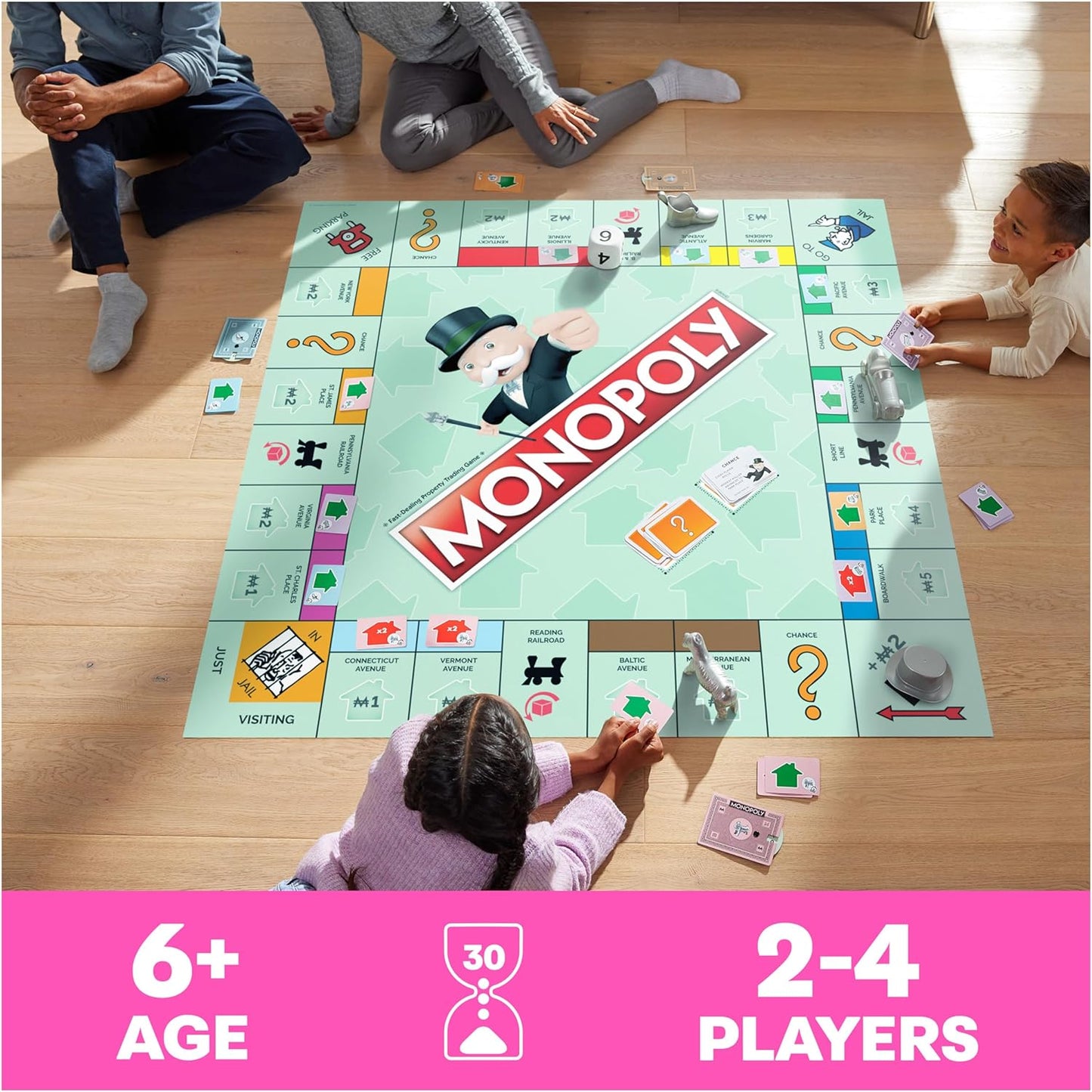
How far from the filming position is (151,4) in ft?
7.18

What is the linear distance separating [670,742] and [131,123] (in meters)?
1.86

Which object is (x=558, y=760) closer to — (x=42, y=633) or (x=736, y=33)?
(x=42, y=633)

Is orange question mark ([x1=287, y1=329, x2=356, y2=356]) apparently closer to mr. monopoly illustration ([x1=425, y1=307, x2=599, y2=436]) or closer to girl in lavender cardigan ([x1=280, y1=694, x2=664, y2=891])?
mr. monopoly illustration ([x1=425, y1=307, x2=599, y2=436])

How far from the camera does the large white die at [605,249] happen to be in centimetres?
223

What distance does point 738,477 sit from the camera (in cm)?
198

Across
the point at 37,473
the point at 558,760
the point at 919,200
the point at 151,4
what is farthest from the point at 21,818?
the point at 919,200

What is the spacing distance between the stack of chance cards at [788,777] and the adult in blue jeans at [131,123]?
1569 millimetres

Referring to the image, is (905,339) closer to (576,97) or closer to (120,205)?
(576,97)

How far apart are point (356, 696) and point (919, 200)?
170cm

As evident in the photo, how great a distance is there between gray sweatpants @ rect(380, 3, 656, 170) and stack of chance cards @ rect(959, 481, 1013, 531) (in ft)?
4.01

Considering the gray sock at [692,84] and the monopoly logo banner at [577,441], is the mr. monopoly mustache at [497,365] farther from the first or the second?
the gray sock at [692,84]

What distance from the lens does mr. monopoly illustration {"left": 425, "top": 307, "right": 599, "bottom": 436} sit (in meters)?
2.09

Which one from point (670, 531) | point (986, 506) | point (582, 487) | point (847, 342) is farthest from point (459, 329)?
point (986, 506)

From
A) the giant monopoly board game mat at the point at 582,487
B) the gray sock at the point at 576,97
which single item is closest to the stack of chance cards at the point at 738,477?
the giant monopoly board game mat at the point at 582,487
